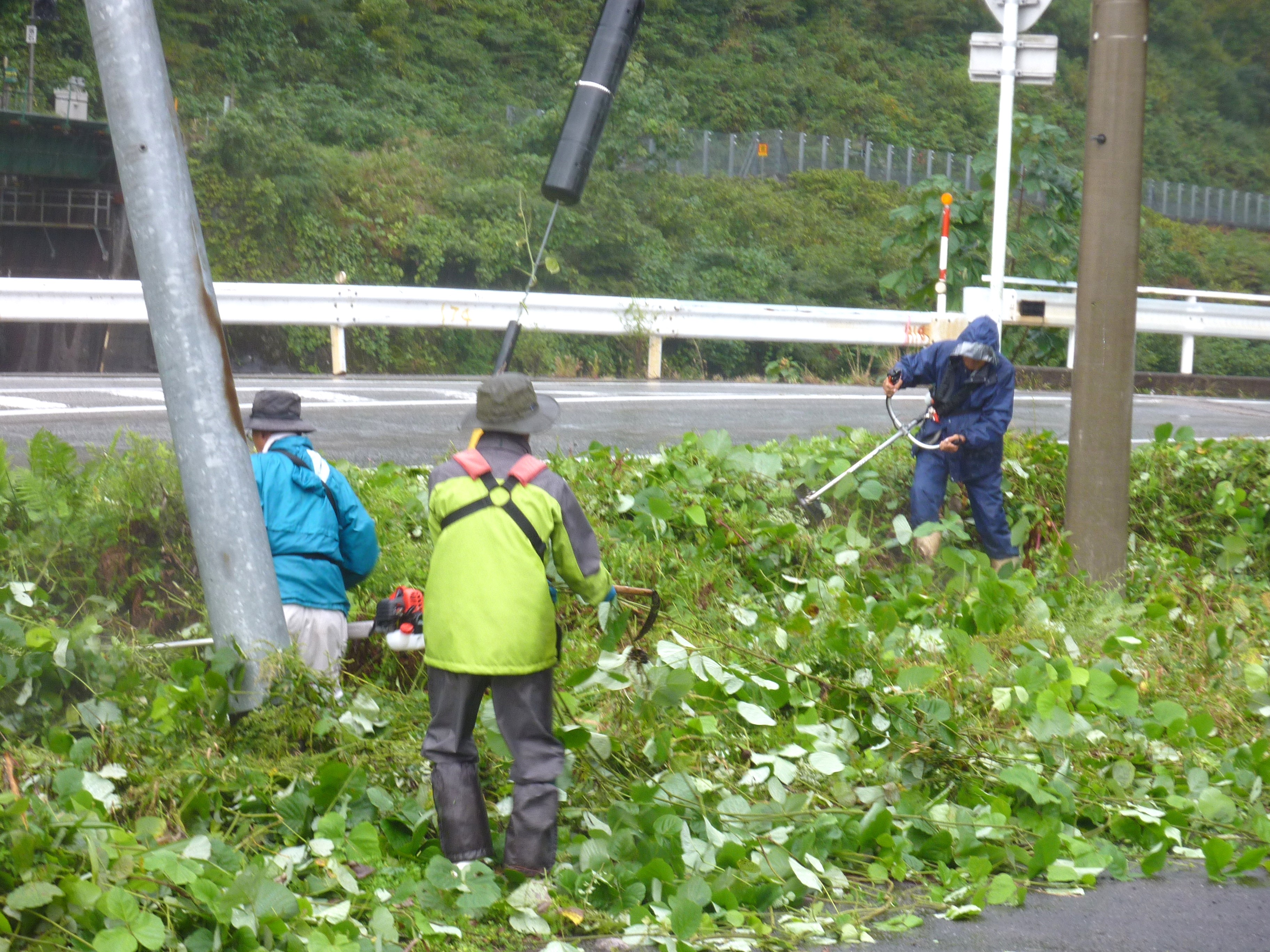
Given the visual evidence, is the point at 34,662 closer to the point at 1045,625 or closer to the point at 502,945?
the point at 502,945

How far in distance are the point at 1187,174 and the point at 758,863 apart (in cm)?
5039

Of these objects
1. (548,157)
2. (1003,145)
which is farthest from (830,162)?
(1003,145)

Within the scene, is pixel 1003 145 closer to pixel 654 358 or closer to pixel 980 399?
pixel 980 399

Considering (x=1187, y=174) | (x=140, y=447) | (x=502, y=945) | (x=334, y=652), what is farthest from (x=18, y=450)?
(x=1187, y=174)

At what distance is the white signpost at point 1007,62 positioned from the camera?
823 cm

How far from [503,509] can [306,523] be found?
1312 millimetres

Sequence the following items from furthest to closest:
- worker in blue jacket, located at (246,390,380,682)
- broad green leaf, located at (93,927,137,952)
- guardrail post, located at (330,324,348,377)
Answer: guardrail post, located at (330,324,348,377) < worker in blue jacket, located at (246,390,380,682) < broad green leaf, located at (93,927,137,952)

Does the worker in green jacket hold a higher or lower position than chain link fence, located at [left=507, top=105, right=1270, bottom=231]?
lower

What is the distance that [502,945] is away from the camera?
3.29 m

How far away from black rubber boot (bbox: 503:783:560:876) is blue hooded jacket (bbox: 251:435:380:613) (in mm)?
1435

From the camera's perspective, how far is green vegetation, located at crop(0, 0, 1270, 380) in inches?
745

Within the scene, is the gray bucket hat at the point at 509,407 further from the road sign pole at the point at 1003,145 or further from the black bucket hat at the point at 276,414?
the road sign pole at the point at 1003,145

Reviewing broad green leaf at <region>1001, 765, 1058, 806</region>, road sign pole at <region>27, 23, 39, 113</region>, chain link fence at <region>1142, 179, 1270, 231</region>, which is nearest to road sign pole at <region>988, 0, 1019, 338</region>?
broad green leaf at <region>1001, 765, 1058, 806</region>

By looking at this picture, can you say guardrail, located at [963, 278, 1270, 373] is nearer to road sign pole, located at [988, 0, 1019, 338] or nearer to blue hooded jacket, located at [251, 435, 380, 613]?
road sign pole, located at [988, 0, 1019, 338]
